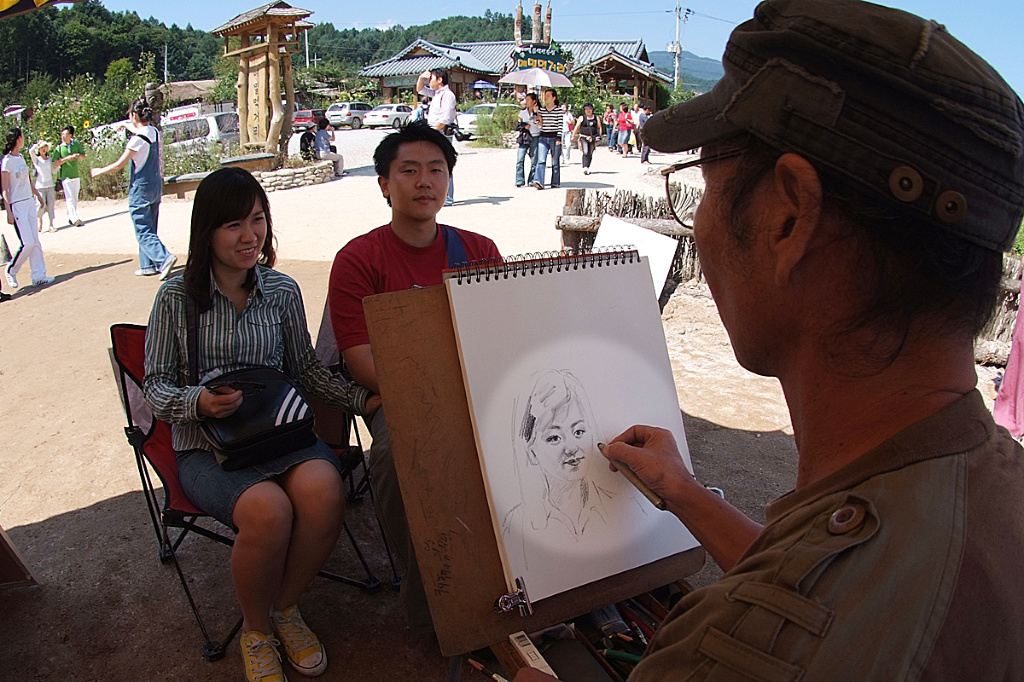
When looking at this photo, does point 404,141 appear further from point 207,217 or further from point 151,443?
point 151,443

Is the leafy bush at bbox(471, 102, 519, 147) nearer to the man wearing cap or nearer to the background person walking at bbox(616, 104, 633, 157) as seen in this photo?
the background person walking at bbox(616, 104, 633, 157)

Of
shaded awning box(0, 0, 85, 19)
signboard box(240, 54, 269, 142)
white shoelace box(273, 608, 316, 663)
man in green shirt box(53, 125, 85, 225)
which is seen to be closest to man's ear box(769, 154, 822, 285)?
white shoelace box(273, 608, 316, 663)

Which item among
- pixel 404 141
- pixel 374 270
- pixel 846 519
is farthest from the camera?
pixel 404 141

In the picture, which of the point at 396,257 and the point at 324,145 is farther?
the point at 324,145

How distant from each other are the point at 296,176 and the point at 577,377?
13.4 m

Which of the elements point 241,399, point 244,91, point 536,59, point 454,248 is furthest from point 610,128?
point 241,399

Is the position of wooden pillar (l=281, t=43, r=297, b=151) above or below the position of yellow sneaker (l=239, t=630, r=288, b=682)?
above

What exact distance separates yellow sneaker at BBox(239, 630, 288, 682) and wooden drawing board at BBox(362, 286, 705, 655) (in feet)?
2.54

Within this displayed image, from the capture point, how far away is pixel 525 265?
1896mm

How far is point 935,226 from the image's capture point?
2.38ft

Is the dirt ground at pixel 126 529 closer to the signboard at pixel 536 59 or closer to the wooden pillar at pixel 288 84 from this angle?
the wooden pillar at pixel 288 84

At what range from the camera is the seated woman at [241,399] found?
85.4 inches

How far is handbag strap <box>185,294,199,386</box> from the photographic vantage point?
2408mm

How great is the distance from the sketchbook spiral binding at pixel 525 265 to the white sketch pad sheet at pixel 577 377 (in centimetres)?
1
